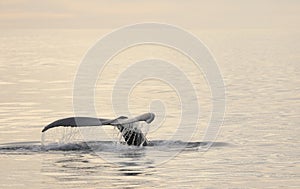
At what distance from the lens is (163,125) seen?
25656mm

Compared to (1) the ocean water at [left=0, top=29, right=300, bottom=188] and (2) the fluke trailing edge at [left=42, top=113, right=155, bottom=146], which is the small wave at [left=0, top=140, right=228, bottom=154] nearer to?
(1) the ocean water at [left=0, top=29, right=300, bottom=188]

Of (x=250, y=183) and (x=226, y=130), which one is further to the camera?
(x=226, y=130)

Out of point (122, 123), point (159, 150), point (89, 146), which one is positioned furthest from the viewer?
point (89, 146)

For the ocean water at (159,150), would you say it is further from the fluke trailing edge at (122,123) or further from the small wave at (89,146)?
the fluke trailing edge at (122,123)

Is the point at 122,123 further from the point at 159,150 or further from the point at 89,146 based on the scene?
the point at 89,146

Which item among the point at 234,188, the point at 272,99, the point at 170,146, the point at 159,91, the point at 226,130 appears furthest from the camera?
the point at 159,91

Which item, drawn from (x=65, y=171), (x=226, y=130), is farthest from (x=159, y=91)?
(x=65, y=171)

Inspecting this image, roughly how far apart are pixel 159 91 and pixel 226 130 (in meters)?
16.9

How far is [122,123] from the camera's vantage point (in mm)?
18188

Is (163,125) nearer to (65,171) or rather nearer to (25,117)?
(25,117)

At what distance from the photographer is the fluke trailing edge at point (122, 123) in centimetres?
1745

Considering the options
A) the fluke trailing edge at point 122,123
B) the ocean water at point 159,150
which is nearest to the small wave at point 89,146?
the ocean water at point 159,150

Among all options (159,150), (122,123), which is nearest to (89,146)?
(159,150)

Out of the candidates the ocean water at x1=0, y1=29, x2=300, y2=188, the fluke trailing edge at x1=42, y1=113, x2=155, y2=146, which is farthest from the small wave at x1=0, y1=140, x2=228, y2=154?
the fluke trailing edge at x1=42, y1=113, x2=155, y2=146
